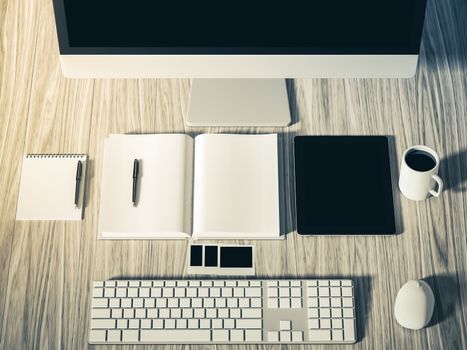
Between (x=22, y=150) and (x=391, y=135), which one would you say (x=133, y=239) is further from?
(x=391, y=135)

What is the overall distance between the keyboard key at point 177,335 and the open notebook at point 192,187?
18cm

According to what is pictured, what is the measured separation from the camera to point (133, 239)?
1.10 meters

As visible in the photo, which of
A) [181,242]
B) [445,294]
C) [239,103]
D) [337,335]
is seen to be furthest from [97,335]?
[445,294]

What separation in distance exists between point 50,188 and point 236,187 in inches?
14.7

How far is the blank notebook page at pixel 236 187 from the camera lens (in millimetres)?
1081

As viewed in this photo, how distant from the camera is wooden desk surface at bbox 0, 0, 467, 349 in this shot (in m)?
1.04

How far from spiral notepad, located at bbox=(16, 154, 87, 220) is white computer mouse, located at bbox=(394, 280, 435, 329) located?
629mm

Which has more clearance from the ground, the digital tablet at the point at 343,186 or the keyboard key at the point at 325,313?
the digital tablet at the point at 343,186

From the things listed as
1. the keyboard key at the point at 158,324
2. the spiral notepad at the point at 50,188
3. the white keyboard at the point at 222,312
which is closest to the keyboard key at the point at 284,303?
the white keyboard at the point at 222,312

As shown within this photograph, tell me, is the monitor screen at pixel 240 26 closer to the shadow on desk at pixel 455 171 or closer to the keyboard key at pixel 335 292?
the shadow on desk at pixel 455 171

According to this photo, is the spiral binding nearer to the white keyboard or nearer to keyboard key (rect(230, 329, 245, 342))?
the white keyboard

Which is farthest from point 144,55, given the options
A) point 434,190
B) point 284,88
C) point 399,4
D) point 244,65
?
point 434,190

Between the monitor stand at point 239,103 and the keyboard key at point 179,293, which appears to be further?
the monitor stand at point 239,103

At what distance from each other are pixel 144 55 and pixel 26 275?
1.56 feet
